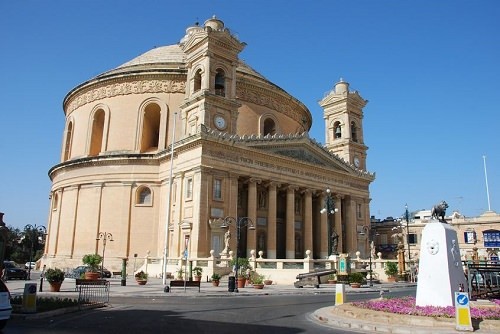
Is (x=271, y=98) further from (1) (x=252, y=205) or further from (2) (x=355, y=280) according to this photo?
(2) (x=355, y=280)

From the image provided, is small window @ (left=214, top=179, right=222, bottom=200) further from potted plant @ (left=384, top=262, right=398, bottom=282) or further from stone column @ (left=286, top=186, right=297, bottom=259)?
potted plant @ (left=384, top=262, right=398, bottom=282)

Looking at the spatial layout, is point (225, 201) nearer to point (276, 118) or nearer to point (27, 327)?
point (276, 118)

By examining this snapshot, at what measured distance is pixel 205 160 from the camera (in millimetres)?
36469

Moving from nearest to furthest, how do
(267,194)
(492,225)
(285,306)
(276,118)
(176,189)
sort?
(285,306) < (176,189) < (267,194) < (276,118) < (492,225)

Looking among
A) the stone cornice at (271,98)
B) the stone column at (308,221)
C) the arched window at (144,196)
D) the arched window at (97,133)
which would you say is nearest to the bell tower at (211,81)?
the stone cornice at (271,98)

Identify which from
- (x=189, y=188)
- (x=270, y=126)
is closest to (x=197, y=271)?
(x=189, y=188)

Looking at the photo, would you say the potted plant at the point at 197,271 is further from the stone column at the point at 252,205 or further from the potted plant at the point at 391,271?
the potted plant at the point at 391,271

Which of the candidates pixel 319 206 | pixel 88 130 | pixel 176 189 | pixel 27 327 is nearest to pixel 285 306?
pixel 27 327

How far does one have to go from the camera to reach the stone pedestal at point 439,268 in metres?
13.5

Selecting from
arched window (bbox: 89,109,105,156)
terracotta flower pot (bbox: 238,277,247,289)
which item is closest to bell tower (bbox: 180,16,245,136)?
arched window (bbox: 89,109,105,156)

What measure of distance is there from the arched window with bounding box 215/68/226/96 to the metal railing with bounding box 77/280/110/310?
23.7 metres

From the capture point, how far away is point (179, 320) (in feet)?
43.7

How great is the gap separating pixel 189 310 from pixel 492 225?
59321 mm

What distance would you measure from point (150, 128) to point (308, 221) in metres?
19.6
